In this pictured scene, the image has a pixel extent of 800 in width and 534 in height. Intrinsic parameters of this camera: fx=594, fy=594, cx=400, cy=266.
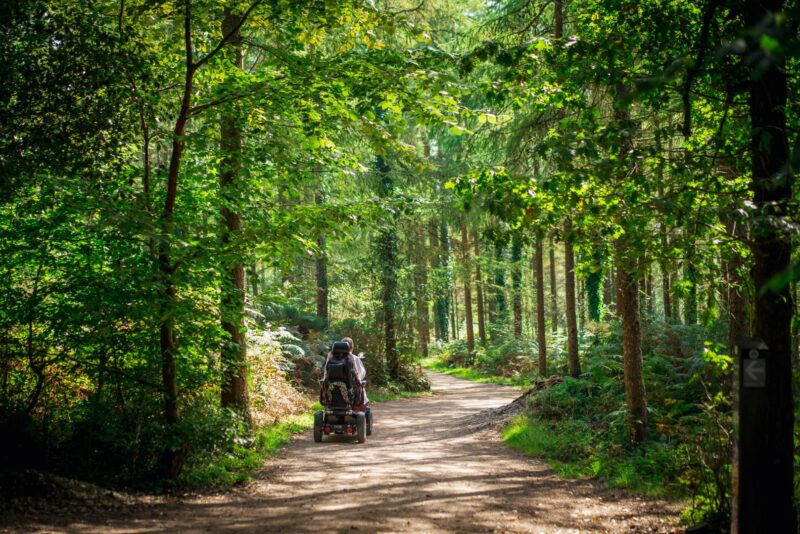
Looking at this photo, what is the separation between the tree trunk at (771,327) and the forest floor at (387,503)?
122 cm

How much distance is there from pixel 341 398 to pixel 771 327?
7682 mm

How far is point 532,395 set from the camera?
13.7 m

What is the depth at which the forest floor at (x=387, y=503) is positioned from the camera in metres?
5.55

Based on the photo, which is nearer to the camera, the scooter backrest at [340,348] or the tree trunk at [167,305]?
the tree trunk at [167,305]

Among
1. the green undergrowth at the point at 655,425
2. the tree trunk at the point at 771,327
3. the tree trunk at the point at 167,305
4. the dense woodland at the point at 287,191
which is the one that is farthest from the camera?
the tree trunk at the point at 167,305

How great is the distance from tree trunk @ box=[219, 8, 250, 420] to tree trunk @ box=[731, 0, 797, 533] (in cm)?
534

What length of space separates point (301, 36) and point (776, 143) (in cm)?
570

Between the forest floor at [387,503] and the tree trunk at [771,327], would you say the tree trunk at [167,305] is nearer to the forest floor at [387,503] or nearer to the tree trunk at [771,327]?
the forest floor at [387,503]

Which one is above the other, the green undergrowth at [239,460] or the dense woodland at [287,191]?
the dense woodland at [287,191]

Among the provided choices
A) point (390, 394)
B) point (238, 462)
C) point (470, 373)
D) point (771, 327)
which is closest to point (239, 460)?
point (238, 462)

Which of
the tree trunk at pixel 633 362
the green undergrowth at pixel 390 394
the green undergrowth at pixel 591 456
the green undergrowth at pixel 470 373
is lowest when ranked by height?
the green undergrowth at pixel 470 373

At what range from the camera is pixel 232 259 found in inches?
281

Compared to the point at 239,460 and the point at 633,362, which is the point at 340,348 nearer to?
the point at 239,460

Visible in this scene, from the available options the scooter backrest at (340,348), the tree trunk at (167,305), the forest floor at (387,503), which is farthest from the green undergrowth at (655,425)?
the tree trunk at (167,305)
